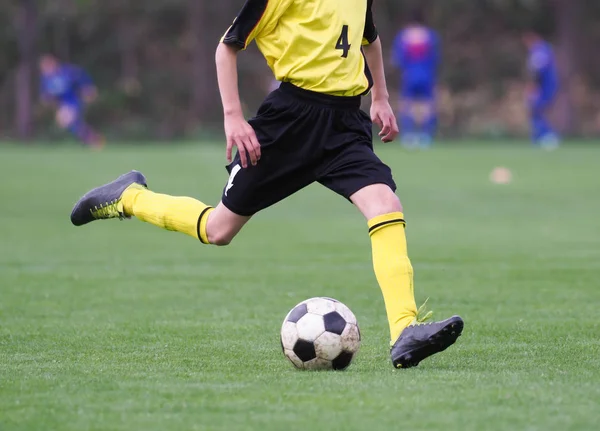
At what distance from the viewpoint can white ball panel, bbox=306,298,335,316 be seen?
17.2 feet

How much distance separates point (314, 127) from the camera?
17.8 feet

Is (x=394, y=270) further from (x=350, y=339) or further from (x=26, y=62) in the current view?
(x=26, y=62)

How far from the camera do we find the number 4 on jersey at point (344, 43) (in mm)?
5441

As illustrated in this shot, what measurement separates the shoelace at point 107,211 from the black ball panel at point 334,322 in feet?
5.00

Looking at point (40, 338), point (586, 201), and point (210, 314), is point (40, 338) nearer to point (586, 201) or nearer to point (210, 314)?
point (210, 314)

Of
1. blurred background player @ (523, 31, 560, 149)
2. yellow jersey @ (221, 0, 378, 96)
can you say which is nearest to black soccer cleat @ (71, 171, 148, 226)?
yellow jersey @ (221, 0, 378, 96)

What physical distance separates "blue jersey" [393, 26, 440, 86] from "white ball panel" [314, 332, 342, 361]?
71.0 feet

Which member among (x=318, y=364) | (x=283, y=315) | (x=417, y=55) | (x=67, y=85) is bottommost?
(x=67, y=85)

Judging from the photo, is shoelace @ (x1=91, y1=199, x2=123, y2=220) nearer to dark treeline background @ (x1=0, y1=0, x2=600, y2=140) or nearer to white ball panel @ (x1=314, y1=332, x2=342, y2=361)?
white ball panel @ (x1=314, y1=332, x2=342, y2=361)

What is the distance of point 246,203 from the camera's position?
565cm

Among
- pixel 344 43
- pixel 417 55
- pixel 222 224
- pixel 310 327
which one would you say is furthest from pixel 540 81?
pixel 310 327

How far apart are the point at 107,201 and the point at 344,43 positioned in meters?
1.58

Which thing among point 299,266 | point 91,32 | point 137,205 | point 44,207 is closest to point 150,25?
point 91,32

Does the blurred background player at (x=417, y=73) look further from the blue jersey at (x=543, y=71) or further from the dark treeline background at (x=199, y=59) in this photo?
the dark treeline background at (x=199, y=59)
